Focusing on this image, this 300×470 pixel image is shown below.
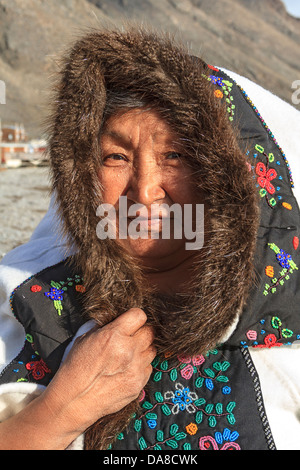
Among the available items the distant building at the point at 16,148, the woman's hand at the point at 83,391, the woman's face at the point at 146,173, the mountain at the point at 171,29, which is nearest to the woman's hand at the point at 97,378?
the woman's hand at the point at 83,391

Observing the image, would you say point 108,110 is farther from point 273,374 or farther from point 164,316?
point 273,374

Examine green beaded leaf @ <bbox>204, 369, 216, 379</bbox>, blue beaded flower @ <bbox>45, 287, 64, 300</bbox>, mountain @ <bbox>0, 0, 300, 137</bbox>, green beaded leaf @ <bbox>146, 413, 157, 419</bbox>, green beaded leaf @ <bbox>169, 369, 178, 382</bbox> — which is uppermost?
mountain @ <bbox>0, 0, 300, 137</bbox>

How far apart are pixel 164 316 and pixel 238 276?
0.21 m

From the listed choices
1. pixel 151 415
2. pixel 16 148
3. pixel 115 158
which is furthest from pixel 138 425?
pixel 16 148

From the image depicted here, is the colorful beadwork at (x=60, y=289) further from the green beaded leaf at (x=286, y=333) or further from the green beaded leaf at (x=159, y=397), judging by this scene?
the green beaded leaf at (x=286, y=333)

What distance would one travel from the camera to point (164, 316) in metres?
1.11

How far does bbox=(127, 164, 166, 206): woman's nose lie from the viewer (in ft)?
3.61

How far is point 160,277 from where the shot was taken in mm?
1220

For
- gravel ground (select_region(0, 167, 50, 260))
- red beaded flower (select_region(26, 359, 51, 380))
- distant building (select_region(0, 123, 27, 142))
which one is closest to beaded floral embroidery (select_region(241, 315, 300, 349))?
red beaded flower (select_region(26, 359, 51, 380))

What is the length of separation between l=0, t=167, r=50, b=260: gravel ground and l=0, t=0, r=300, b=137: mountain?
1.89 meters

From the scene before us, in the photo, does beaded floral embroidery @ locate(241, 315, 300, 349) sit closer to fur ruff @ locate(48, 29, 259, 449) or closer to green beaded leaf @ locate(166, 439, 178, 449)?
fur ruff @ locate(48, 29, 259, 449)
